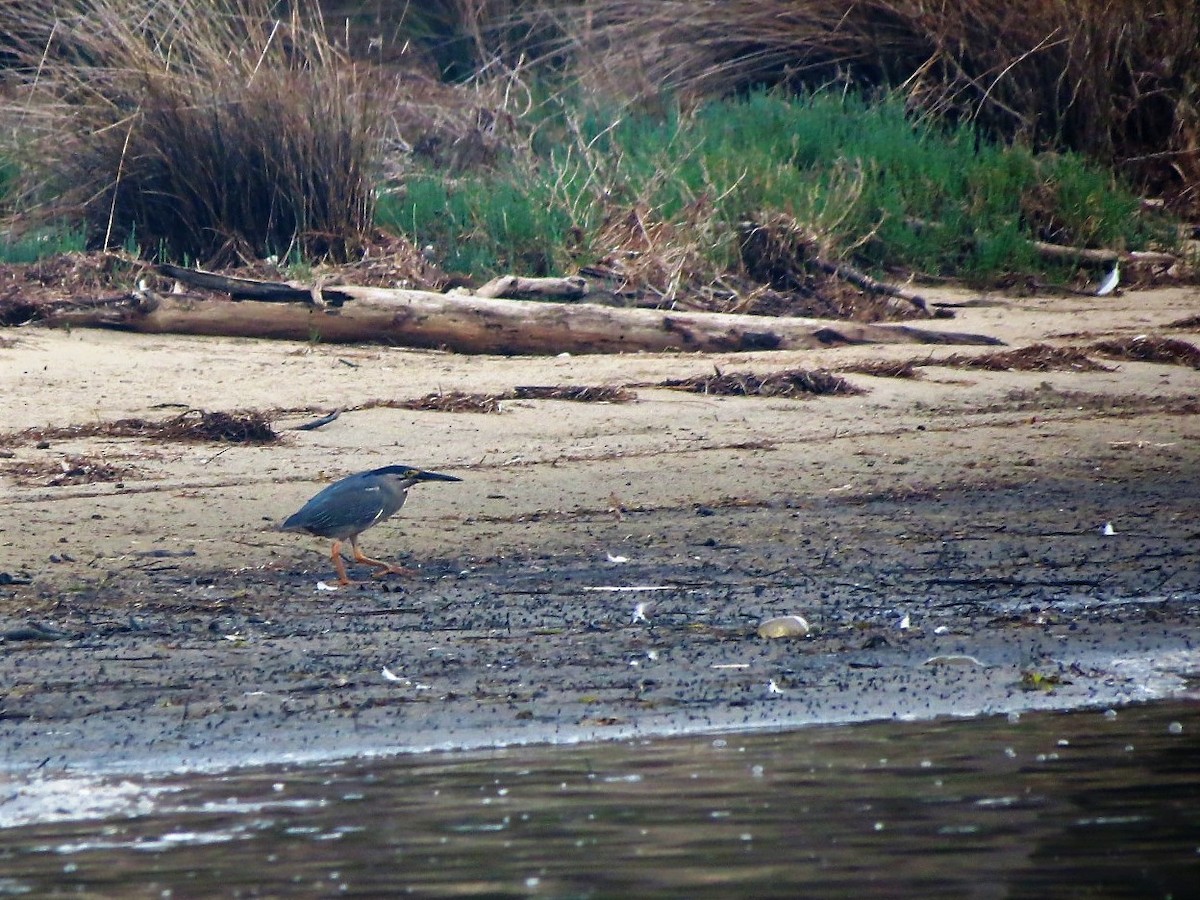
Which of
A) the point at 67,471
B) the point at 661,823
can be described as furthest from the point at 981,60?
the point at 661,823

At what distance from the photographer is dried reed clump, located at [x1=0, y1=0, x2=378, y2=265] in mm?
10492

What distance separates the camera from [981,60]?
45.2ft

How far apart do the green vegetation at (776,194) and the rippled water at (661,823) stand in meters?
6.29

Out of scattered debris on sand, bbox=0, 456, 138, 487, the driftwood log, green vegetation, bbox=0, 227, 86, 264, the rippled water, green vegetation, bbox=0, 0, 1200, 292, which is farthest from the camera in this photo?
green vegetation, bbox=0, 0, 1200, 292

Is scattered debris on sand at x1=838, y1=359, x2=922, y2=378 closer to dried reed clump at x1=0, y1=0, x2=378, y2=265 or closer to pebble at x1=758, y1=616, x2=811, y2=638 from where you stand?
dried reed clump at x1=0, y1=0, x2=378, y2=265

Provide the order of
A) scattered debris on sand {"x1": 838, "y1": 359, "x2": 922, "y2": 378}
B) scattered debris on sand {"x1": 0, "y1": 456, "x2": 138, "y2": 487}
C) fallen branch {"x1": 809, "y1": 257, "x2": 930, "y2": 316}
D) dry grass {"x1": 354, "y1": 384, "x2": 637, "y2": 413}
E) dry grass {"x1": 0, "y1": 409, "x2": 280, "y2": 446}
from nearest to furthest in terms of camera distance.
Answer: scattered debris on sand {"x1": 0, "y1": 456, "x2": 138, "y2": 487}, dry grass {"x1": 0, "y1": 409, "x2": 280, "y2": 446}, dry grass {"x1": 354, "y1": 384, "x2": 637, "y2": 413}, scattered debris on sand {"x1": 838, "y1": 359, "x2": 922, "y2": 378}, fallen branch {"x1": 809, "y1": 257, "x2": 930, "y2": 316}

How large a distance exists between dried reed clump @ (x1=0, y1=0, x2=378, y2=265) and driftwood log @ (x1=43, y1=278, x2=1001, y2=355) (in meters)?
1.16

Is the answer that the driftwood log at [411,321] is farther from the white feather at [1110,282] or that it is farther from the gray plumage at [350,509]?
the gray plumage at [350,509]

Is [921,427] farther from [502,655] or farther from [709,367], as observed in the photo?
[502,655]

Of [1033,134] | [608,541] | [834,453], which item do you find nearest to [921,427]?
[834,453]

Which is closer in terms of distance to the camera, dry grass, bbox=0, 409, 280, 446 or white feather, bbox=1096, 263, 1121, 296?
dry grass, bbox=0, 409, 280, 446

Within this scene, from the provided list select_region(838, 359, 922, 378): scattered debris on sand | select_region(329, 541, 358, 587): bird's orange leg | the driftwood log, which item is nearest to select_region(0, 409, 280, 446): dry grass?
select_region(329, 541, 358, 587): bird's orange leg

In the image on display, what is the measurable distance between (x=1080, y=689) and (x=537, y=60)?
372 inches

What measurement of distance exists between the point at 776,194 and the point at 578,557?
5674mm
